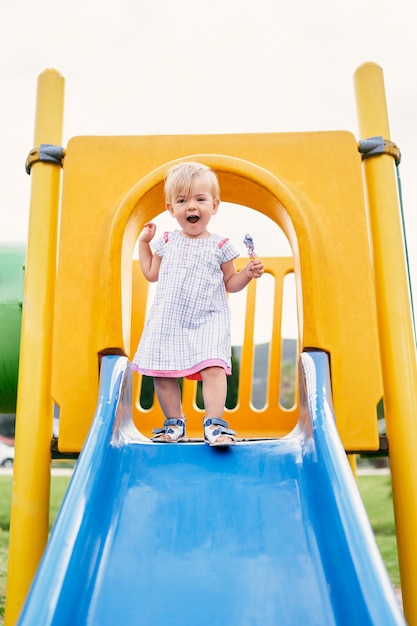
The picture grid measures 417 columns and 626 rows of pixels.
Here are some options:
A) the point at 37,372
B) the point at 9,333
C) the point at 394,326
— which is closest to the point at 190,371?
the point at 37,372

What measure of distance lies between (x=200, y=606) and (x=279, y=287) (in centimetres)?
231

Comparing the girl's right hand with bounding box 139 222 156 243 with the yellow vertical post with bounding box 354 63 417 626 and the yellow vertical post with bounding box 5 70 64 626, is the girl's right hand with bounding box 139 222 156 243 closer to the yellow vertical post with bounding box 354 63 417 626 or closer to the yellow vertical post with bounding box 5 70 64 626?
the yellow vertical post with bounding box 5 70 64 626

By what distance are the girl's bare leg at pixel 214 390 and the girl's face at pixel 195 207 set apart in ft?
1.89

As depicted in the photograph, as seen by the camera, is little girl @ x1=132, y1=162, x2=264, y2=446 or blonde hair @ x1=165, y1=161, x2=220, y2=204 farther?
blonde hair @ x1=165, y1=161, x2=220, y2=204

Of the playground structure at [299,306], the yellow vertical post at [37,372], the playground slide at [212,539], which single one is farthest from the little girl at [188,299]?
the yellow vertical post at [37,372]

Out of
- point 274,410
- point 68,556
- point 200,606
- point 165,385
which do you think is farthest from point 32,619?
point 274,410

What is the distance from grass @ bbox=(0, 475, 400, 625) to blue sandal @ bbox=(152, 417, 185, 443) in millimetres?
1479

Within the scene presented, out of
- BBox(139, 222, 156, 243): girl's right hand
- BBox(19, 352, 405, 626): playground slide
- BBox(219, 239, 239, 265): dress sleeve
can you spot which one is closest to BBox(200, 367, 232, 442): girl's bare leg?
BBox(19, 352, 405, 626): playground slide

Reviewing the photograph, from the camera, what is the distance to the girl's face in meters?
2.12

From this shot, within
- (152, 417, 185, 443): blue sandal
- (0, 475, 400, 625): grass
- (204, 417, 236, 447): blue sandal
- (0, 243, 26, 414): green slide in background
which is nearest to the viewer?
(204, 417, 236, 447): blue sandal

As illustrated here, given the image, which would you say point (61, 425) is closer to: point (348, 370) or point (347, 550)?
point (348, 370)

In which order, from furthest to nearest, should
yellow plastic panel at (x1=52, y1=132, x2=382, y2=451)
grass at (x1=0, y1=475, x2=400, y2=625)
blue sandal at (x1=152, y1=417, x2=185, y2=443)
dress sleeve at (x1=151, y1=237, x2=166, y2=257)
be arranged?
grass at (x1=0, y1=475, x2=400, y2=625) < dress sleeve at (x1=151, y1=237, x2=166, y2=257) < yellow plastic panel at (x1=52, y1=132, x2=382, y2=451) < blue sandal at (x1=152, y1=417, x2=185, y2=443)

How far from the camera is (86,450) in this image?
59.6 inches

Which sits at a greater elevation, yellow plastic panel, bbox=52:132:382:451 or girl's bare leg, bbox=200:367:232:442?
yellow plastic panel, bbox=52:132:382:451
